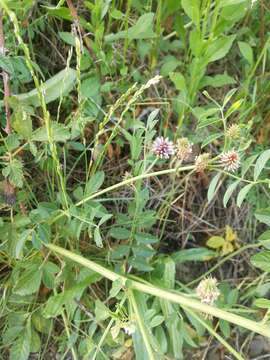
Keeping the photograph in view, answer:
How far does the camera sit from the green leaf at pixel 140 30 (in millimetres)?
1106

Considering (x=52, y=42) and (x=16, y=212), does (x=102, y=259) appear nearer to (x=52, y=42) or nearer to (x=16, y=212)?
(x=16, y=212)

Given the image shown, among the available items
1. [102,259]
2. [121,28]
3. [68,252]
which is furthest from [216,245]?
[121,28]

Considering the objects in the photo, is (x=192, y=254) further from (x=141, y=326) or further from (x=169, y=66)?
(x=169, y=66)

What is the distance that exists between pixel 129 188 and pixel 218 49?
36cm

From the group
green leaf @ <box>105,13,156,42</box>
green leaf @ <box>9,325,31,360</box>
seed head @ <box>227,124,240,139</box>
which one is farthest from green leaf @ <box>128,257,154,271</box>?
green leaf @ <box>105,13,156,42</box>

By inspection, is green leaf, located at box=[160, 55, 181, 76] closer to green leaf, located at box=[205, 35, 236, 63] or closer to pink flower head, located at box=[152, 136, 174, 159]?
green leaf, located at box=[205, 35, 236, 63]

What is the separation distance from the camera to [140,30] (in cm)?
112

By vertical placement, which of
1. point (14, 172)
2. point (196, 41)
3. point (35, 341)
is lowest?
point (35, 341)

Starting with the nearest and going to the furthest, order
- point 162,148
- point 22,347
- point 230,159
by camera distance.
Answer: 1. point 230,159
2. point 162,148
3. point 22,347

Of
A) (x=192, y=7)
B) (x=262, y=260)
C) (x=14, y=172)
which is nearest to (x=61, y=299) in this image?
(x=14, y=172)

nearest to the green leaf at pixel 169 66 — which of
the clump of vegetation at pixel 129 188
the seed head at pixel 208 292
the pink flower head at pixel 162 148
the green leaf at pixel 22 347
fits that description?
the clump of vegetation at pixel 129 188

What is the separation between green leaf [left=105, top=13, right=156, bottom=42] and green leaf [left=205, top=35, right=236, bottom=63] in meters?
0.12

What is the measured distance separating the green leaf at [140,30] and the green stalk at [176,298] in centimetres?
45

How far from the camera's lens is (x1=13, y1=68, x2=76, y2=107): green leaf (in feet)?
3.76
